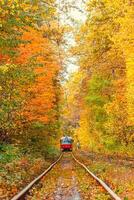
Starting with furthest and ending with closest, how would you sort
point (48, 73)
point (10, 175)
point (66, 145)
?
point (66, 145) < point (48, 73) < point (10, 175)

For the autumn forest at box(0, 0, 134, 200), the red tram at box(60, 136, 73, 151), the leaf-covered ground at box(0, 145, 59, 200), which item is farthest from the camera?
the red tram at box(60, 136, 73, 151)

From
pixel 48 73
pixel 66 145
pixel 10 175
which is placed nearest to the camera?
pixel 10 175

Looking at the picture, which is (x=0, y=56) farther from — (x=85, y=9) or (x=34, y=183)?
(x=85, y=9)

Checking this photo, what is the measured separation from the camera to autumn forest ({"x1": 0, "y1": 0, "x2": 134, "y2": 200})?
17.9 m

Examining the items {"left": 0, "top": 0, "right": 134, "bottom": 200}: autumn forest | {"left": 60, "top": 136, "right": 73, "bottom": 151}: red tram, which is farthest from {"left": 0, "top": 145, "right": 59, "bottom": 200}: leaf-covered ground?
{"left": 60, "top": 136, "right": 73, "bottom": 151}: red tram

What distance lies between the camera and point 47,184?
19.0 m

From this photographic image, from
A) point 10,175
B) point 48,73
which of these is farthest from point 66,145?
point 10,175

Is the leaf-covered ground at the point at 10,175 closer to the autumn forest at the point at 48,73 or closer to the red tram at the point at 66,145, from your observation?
the autumn forest at the point at 48,73

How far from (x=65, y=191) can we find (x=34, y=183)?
227 cm

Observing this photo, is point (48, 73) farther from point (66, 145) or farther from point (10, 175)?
point (66, 145)

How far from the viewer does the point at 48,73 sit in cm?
3341

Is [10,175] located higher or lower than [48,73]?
lower

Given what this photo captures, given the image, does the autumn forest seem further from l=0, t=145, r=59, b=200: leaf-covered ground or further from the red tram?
the red tram

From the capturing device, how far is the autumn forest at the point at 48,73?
17922mm
